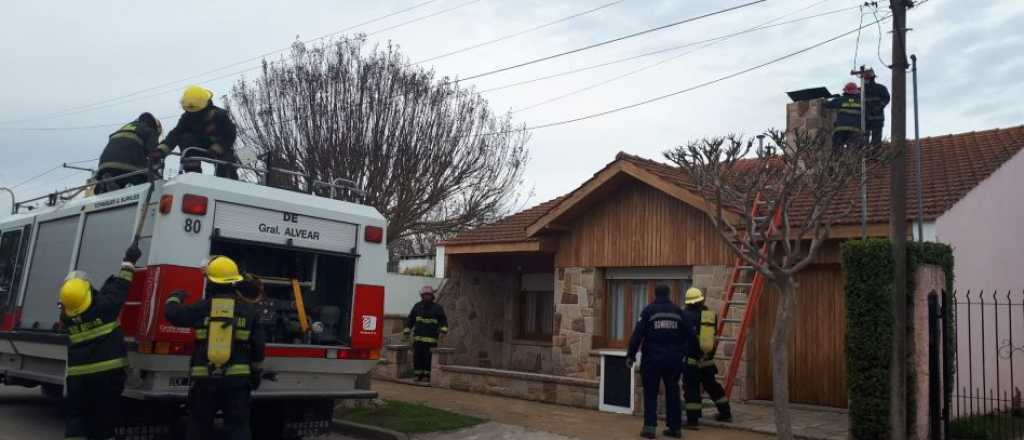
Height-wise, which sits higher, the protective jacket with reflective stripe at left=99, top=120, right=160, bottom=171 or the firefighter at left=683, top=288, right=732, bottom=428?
the protective jacket with reflective stripe at left=99, top=120, right=160, bottom=171

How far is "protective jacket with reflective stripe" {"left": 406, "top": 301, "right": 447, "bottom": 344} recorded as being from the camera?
14891 mm

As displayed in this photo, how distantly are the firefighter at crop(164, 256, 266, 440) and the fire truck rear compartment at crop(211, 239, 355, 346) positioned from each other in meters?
1.16

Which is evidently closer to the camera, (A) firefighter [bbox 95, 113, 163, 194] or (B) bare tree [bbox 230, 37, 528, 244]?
(A) firefighter [bbox 95, 113, 163, 194]

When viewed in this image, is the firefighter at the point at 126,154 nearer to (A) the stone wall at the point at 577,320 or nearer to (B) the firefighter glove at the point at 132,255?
(B) the firefighter glove at the point at 132,255

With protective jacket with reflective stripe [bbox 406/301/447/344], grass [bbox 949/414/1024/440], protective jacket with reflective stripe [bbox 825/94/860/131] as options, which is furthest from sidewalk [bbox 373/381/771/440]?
protective jacket with reflective stripe [bbox 825/94/860/131]

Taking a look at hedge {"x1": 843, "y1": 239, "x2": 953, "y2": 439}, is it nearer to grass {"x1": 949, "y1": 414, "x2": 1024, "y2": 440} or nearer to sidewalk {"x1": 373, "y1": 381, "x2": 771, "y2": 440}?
grass {"x1": 949, "y1": 414, "x2": 1024, "y2": 440}

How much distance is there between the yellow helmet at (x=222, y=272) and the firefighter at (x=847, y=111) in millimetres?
8380

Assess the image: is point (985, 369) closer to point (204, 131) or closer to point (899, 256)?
point (899, 256)

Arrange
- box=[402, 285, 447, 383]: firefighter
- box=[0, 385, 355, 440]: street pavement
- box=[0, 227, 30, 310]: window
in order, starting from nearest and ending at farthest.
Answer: box=[0, 385, 355, 440]: street pavement
box=[0, 227, 30, 310]: window
box=[402, 285, 447, 383]: firefighter

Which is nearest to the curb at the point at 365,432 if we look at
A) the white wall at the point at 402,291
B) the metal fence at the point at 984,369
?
the metal fence at the point at 984,369

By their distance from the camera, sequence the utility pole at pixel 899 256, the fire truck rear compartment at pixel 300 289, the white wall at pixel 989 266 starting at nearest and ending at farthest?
the utility pole at pixel 899 256 < the fire truck rear compartment at pixel 300 289 < the white wall at pixel 989 266

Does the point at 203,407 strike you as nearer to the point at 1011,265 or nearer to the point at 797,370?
the point at 797,370

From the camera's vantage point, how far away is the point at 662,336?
32.4 ft

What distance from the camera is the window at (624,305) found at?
1438 centimetres
